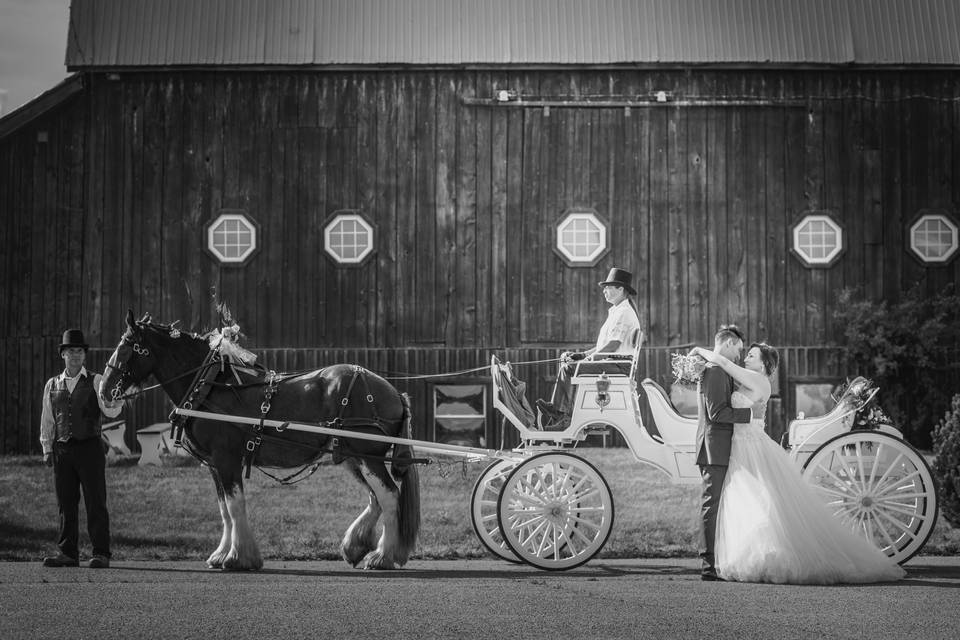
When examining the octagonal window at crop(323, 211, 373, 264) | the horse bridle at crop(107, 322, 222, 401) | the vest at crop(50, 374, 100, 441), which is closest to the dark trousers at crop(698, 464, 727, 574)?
the horse bridle at crop(107, 322, 222, 401)

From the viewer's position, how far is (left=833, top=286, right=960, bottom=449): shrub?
17859 mm

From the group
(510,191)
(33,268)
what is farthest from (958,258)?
(33,268)

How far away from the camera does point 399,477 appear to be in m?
10.1

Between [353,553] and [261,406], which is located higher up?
[261,406]

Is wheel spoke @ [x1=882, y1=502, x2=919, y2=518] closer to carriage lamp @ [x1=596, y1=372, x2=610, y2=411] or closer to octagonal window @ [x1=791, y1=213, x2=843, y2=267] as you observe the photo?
carriage lamp @ [x1=596, y1=372, x2=610, y2=411]

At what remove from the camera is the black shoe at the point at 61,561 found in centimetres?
1009

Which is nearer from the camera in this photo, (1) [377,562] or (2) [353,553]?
(1) [377,562]

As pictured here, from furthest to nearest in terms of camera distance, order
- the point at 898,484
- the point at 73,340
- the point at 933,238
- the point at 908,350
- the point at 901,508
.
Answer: the point at 933,238 < the point at 908,350 < the point at 73,340 < the point at 901,508 < the point at 898,484

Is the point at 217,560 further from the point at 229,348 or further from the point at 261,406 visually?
the point at 229,348

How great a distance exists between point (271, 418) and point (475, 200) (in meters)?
8.96

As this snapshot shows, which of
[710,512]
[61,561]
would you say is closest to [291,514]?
[61,561]

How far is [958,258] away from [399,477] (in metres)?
11.9

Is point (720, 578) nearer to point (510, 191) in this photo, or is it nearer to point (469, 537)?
point (469, 537)

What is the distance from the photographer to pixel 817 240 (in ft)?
61.0
